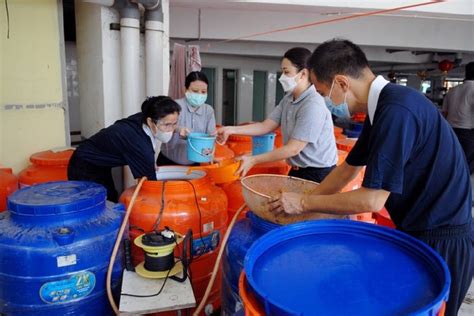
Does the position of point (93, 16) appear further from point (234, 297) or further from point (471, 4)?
point (471, 4)

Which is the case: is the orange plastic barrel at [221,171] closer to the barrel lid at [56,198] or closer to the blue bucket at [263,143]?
the blue bucket at [263,143]

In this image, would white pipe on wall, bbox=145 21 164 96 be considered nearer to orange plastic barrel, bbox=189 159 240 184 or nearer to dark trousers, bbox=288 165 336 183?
orange plastic barrel, bbox=189 159 240 184

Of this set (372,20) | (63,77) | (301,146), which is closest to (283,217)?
(301,146)

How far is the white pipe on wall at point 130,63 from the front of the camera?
2432 mm

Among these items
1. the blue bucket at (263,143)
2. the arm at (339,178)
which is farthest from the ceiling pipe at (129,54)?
the arm at (339,178)

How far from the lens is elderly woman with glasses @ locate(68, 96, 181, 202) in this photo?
6.02 ft

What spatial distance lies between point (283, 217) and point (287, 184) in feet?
1.11

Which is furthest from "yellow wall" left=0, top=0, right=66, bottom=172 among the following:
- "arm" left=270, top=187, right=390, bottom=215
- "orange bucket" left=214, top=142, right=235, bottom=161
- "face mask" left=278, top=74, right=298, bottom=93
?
"arm" left=270, top=187, right=390, bottom=215

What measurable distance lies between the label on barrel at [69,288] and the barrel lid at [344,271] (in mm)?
860

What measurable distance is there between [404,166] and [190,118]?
1.72 m

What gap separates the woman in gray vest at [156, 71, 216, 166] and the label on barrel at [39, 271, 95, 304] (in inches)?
45.0

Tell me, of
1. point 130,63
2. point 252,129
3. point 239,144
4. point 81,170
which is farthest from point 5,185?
point 239,144

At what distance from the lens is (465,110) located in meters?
4.27

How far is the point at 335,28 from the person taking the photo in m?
4.68
